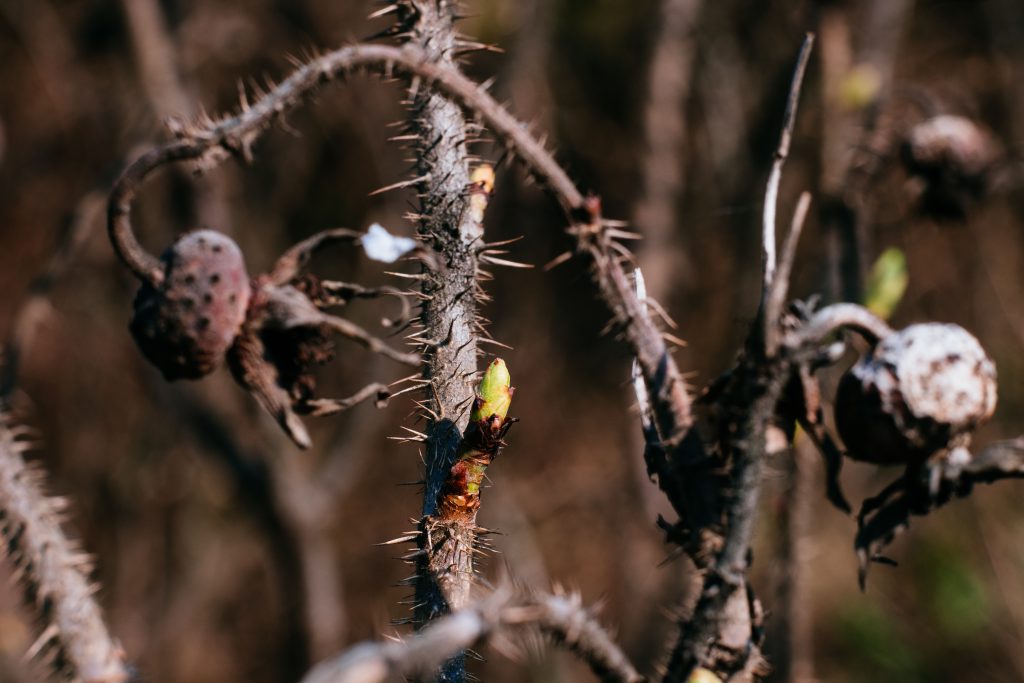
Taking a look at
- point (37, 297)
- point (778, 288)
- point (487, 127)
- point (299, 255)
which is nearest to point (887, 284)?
point (778, 288)

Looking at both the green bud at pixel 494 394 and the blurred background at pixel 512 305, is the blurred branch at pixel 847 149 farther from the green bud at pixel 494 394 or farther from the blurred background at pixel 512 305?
the green bud at pixel 494 394

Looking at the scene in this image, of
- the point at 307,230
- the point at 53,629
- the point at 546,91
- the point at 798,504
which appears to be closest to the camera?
the point at 53,629

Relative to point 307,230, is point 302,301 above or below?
above

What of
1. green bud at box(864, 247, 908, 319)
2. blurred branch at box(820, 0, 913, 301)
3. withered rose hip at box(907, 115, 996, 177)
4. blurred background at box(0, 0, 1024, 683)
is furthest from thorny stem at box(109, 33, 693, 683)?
blurred background at box(0, 0, 1024, 683)

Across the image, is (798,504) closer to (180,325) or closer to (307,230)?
(180,325)

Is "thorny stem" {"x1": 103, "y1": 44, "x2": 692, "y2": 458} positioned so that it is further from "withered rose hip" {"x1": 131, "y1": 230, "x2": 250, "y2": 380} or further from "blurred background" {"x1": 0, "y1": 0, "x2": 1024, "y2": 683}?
"blurred background" {"x1": 0, "y1": 0, "x2": 1024, "y2": 683}

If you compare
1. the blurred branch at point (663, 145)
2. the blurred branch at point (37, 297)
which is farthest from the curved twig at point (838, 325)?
the blurred branch at point (663, 145)

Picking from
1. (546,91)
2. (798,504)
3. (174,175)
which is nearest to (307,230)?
(546,91)
